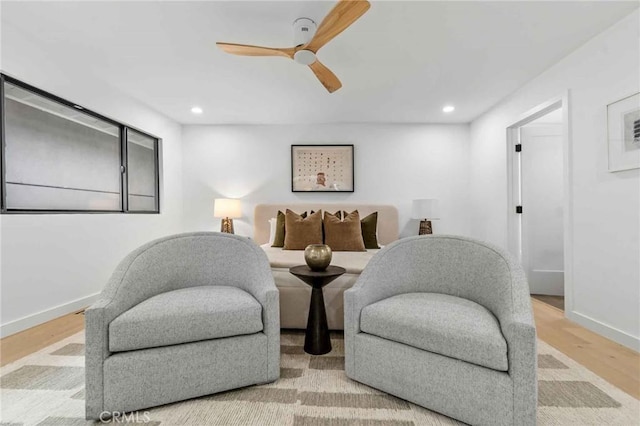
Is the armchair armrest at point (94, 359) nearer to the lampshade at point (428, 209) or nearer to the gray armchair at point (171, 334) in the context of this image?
the gray armchair at point (171, 334)

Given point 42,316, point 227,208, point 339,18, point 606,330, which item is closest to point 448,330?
point 339,18

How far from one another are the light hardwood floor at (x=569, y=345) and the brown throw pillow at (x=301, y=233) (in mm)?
2056

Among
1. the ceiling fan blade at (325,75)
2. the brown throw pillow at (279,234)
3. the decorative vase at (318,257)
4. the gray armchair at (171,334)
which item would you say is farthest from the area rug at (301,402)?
the ceiling fan blade at (325,75)

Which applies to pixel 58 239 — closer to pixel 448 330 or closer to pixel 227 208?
pixel 227 208

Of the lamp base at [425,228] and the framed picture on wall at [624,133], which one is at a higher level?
the framed picture on wall at [624,133]

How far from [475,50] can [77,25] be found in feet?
10.4

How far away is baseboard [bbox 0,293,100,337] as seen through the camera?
2.27 metres

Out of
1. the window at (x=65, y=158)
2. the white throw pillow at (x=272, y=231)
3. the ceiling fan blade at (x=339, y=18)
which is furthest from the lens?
the white throw pillow at (x=272, y=231)

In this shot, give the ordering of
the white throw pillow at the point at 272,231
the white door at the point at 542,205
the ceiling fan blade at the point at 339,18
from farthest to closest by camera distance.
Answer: the white throw pillow at the point at 272,231 < the white door at the point at 542,205 < the ceiling fan blade at the point at 339,18

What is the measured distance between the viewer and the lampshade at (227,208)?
14.0 ft

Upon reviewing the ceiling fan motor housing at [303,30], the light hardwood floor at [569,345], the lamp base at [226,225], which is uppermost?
the ceiling fan motor housing at [303,30]

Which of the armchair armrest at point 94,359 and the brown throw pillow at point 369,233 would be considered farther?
the brown throw pillow at point 369,233

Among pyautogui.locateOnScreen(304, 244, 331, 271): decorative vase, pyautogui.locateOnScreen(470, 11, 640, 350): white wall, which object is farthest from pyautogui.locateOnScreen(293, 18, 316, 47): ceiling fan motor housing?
pyautogui.locateOnScreen(470, 11, 640, 350): white wall

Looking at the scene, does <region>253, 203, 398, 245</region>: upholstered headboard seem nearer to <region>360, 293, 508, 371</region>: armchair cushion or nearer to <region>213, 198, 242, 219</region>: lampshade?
<region>213, 198, 242, 219</region>: lampshade
